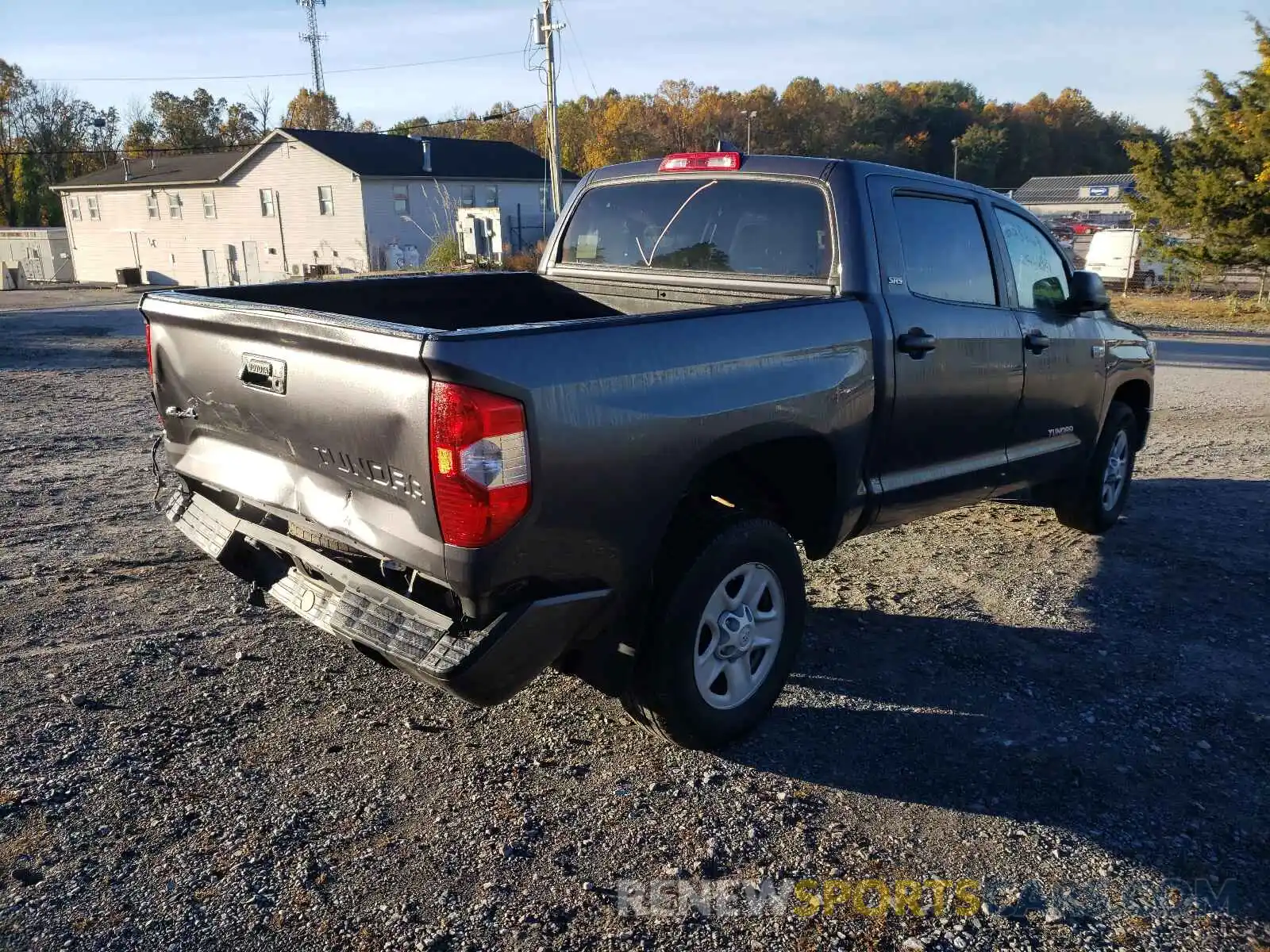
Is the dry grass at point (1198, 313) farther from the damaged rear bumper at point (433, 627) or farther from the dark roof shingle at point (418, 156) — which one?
the dark roof shingle at point (418, 156)

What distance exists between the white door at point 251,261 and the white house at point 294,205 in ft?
0.18

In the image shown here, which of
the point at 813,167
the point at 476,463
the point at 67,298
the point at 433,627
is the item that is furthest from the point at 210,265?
the point at 476,463

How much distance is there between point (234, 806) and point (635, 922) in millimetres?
1361

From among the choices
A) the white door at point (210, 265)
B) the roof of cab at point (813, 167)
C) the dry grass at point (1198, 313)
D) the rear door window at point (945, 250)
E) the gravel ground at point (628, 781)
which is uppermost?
the roof of cab at point (813, 167)

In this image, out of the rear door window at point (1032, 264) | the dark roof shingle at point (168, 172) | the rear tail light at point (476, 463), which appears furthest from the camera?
the dark roof shingle at point (168, 172)

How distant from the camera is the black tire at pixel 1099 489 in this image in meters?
5.77

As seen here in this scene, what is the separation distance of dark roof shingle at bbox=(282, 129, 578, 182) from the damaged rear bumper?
4180 centimetres

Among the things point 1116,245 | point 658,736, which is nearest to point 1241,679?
point 658,736

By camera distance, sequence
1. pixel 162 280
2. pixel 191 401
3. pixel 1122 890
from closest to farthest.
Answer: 1. pixel 1122 890
2. pixel 191 401
3. pixel 162 280

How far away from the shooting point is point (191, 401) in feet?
12.1

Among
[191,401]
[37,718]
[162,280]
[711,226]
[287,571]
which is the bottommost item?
[162,280]

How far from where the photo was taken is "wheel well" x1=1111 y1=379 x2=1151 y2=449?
611 centimetres

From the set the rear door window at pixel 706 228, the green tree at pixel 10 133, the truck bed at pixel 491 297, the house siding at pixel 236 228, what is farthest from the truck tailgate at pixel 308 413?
the green tree at pixel 10 133

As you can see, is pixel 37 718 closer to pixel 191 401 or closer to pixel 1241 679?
pixel 191 401
